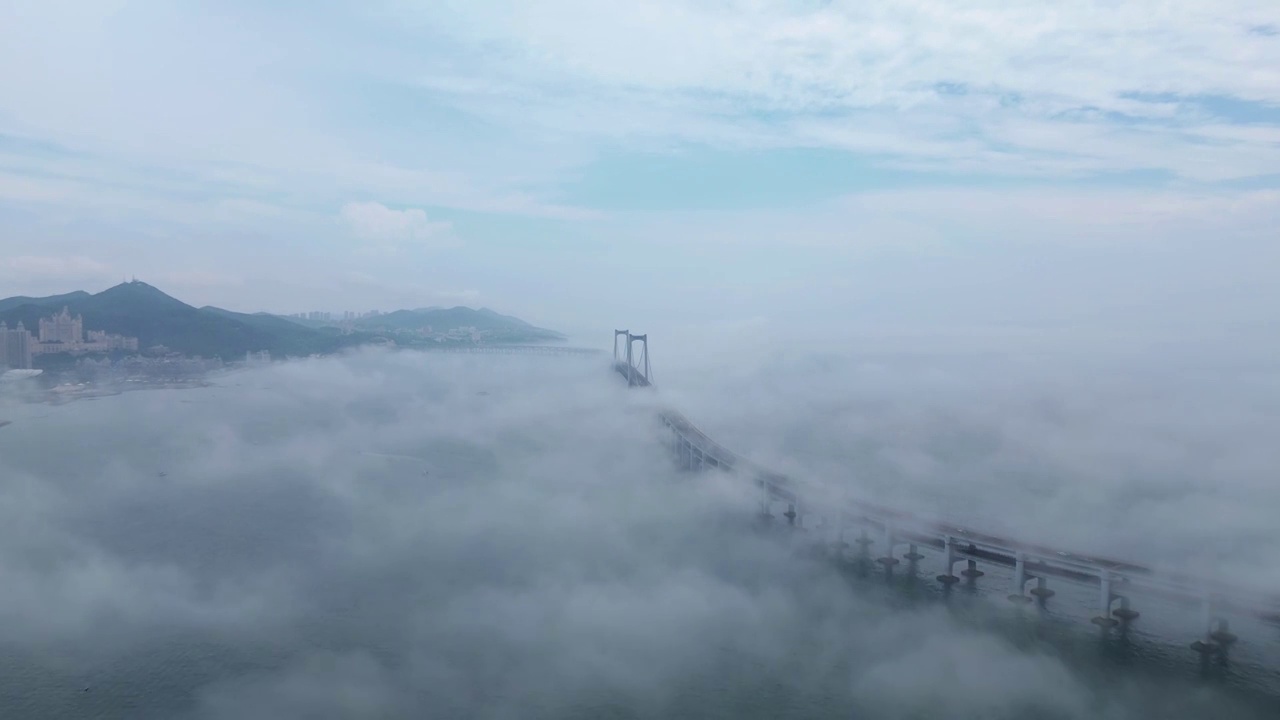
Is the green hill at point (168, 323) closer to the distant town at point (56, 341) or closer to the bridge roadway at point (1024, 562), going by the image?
the distant town at point (56, 341)

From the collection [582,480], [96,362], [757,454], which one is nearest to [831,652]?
[582,480]

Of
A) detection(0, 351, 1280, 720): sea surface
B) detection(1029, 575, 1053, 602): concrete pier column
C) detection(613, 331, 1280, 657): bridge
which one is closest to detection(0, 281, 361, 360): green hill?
detection(0, 351, 1280, 720): sea surface

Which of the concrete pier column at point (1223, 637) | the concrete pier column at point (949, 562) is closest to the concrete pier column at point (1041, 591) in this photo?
the concrete pier column at point (949, 562)

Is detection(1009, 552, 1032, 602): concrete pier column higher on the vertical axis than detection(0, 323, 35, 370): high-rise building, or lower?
lower

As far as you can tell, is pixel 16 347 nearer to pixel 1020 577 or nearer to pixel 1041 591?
pixel 1020 577

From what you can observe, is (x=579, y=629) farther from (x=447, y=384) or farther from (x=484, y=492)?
(x=447, y=384)

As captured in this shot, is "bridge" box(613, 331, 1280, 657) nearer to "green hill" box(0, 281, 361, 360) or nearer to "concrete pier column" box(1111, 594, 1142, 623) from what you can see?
"concrete pier column" box(1111, 594, 1142, 623)
